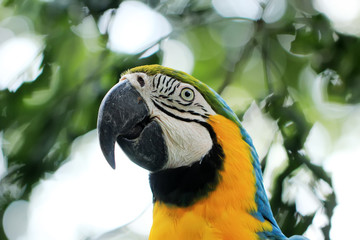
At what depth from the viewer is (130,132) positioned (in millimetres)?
1378

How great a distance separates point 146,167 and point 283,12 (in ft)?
3.24

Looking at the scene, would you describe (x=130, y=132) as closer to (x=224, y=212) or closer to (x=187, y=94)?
(x=187, y=94)

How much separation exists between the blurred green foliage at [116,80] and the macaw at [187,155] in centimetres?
38

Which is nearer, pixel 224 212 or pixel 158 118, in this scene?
pixel 224 212

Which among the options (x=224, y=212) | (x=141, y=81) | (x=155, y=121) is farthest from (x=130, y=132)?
(x=224, y=212)

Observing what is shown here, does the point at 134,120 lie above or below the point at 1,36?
above

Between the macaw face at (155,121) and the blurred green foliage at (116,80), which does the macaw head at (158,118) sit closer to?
the macaw face at (155,121)

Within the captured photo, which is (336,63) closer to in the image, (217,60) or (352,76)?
(352,76)

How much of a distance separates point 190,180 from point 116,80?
592 mm

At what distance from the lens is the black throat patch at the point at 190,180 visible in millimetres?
1372

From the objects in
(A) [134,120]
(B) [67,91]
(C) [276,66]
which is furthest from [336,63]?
(B) [67,91]

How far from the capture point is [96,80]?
6.23ft

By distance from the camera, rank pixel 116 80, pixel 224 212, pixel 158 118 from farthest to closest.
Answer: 1. pixel 116 80
2. pixel 158 118
3. pixel 224 212

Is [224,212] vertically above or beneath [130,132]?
beneath
